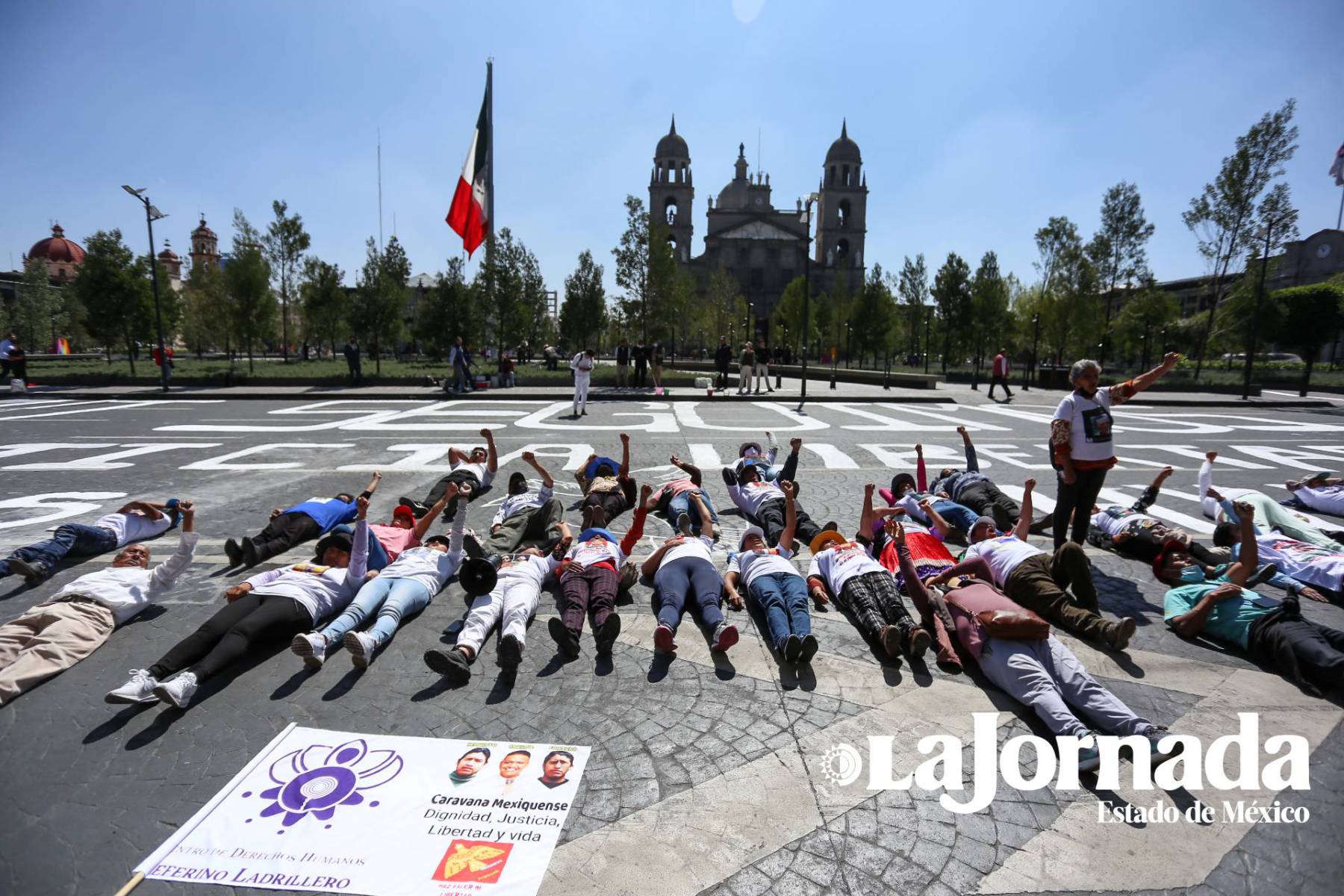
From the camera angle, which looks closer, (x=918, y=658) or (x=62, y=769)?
(x=62, y=769)

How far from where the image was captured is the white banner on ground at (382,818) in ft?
8.59

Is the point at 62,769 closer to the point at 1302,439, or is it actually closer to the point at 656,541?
the point at 656,541

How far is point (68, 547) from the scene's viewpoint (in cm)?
607

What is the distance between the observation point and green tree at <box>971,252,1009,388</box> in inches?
1556

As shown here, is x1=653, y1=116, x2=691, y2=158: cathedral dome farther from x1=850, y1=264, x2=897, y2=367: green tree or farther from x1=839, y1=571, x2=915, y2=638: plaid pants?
x1=839, y1=571, x2=915, y2=638: plaid pants

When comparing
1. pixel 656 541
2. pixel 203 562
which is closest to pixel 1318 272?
pixel 656 541

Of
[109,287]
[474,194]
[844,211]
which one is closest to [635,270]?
[474,194]

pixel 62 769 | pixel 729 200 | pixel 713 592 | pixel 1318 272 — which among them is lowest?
pixel 62 769

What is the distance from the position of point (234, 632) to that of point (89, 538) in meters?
3.66

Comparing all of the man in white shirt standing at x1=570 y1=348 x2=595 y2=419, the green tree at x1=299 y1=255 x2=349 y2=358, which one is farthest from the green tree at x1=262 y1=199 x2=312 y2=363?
the man in white shirt standing at x1=570 y1=348 x2=595 y2=419

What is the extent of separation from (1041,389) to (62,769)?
34653mm

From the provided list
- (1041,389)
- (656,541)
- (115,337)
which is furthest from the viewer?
(1041,389)

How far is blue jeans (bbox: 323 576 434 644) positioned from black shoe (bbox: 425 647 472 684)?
648 mm

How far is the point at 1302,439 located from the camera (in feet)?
48.2
